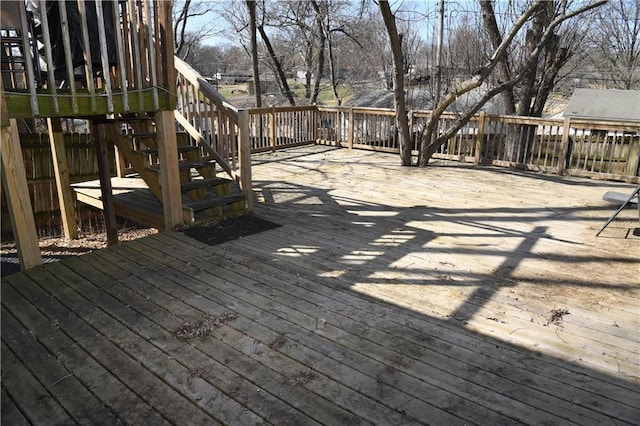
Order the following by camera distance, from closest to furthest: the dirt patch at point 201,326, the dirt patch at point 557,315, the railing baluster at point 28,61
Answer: the dirt patch at point 201,326
the dirt patch at point 557,315
the railing baluster at point 28,61

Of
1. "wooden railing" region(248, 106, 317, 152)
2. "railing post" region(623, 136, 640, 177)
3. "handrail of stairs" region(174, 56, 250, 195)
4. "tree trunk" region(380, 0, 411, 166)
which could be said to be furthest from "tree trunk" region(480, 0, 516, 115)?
"handrail of stairs" region(174, 56, 250, 195)

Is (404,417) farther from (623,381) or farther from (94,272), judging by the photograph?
(94,272)

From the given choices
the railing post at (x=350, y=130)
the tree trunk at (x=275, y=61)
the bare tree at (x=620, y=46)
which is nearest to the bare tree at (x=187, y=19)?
the tree trunk at (x=275, y=61)

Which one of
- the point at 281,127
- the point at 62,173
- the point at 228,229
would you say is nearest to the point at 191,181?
the point at 228,229

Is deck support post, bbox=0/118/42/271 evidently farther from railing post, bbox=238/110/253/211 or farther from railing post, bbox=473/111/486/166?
railing post, bbox=473/111/486/166

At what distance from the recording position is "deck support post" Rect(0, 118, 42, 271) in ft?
11.9

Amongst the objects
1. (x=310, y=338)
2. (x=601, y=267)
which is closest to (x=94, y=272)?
(x=310, y=338)

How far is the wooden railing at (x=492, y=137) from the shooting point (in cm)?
741

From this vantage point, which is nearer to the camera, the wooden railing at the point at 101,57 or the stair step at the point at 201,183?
the wooden railing at the point at 101,57

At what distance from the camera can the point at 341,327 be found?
3.02m

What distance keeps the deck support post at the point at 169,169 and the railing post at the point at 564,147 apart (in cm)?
624

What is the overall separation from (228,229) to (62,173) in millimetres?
2234

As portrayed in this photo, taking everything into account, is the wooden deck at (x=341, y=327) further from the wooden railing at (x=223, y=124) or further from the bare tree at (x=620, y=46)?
the bare tree at (x=620, y=46)

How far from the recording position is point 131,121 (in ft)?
18.3
